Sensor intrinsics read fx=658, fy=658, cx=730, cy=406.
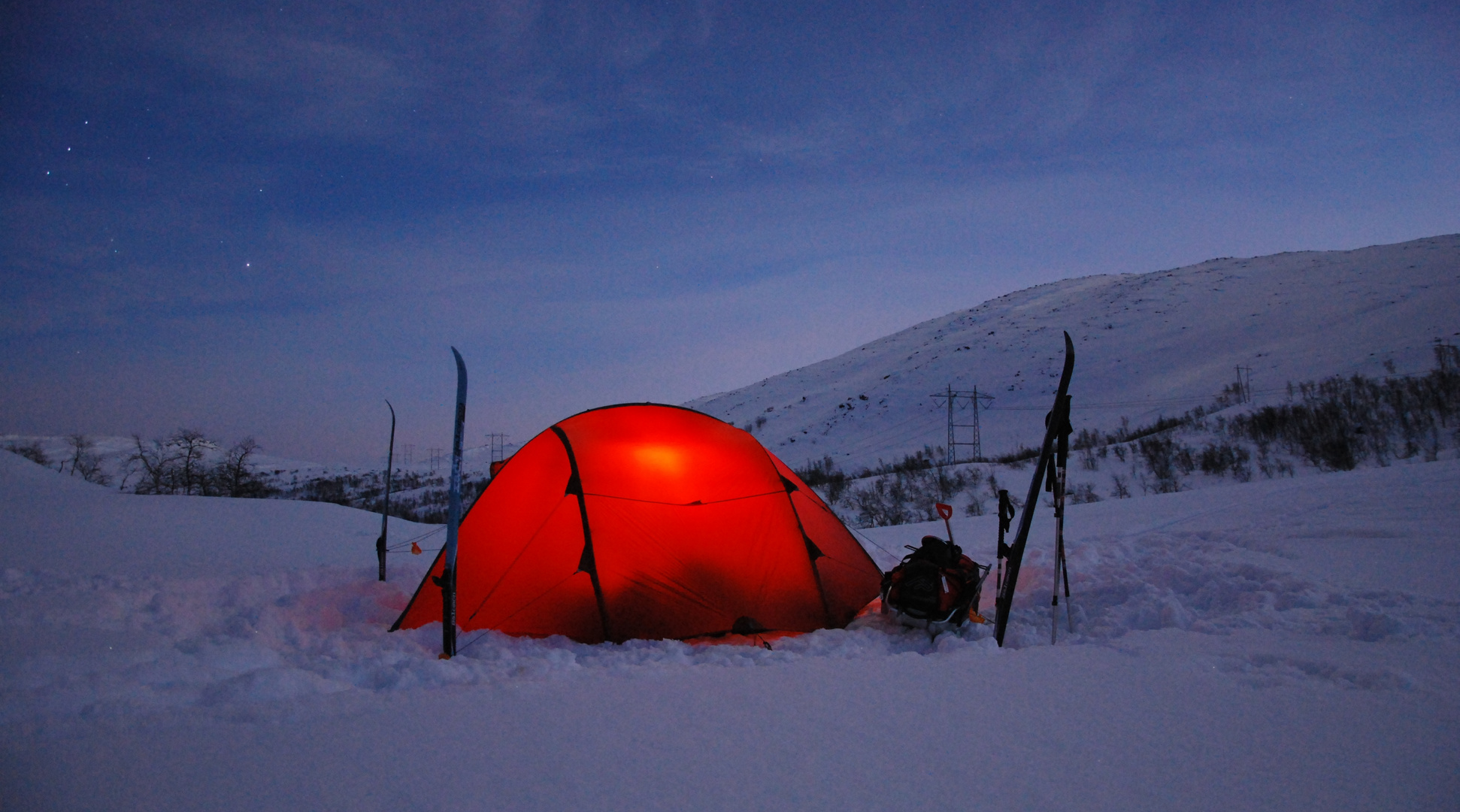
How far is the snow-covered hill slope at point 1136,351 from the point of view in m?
36.9

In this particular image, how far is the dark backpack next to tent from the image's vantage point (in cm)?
456

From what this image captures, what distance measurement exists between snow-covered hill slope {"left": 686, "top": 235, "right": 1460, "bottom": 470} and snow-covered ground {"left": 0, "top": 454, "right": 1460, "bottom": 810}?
104 feet

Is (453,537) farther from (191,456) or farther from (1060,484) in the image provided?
(191,456)

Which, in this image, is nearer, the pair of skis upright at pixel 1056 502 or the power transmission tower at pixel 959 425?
the pair of skis upright at pixel 1056 502

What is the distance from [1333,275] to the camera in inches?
2239

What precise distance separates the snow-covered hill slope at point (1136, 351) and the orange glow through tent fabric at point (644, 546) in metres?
30.8

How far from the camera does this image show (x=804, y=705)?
2.83 m

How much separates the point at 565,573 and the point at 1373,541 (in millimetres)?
6451

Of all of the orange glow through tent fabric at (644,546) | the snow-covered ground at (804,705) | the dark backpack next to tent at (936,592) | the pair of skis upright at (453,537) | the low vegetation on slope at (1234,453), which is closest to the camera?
the snow-covered ground at (804,705)

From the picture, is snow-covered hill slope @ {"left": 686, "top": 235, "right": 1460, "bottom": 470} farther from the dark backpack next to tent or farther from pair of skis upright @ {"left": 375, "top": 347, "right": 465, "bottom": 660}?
pair of skis upright @ {"left": 375, "top": 347, "right": 465, "bottom": 660}

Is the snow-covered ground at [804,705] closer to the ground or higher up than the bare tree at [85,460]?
Answer: closer to the ground

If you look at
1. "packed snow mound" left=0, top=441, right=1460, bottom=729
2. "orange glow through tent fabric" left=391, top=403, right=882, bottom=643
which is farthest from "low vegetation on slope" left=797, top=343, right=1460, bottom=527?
"orange glow through tent fabric" left=391, top=403, right=882, bottom=643

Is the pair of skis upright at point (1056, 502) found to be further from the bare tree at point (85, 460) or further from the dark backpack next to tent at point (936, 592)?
the bare tree at point (85, 460)

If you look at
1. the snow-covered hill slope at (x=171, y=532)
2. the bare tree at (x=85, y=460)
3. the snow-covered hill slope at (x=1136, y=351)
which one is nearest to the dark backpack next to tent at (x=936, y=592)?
the snow-covered hill slope at (x=171, y=532)
